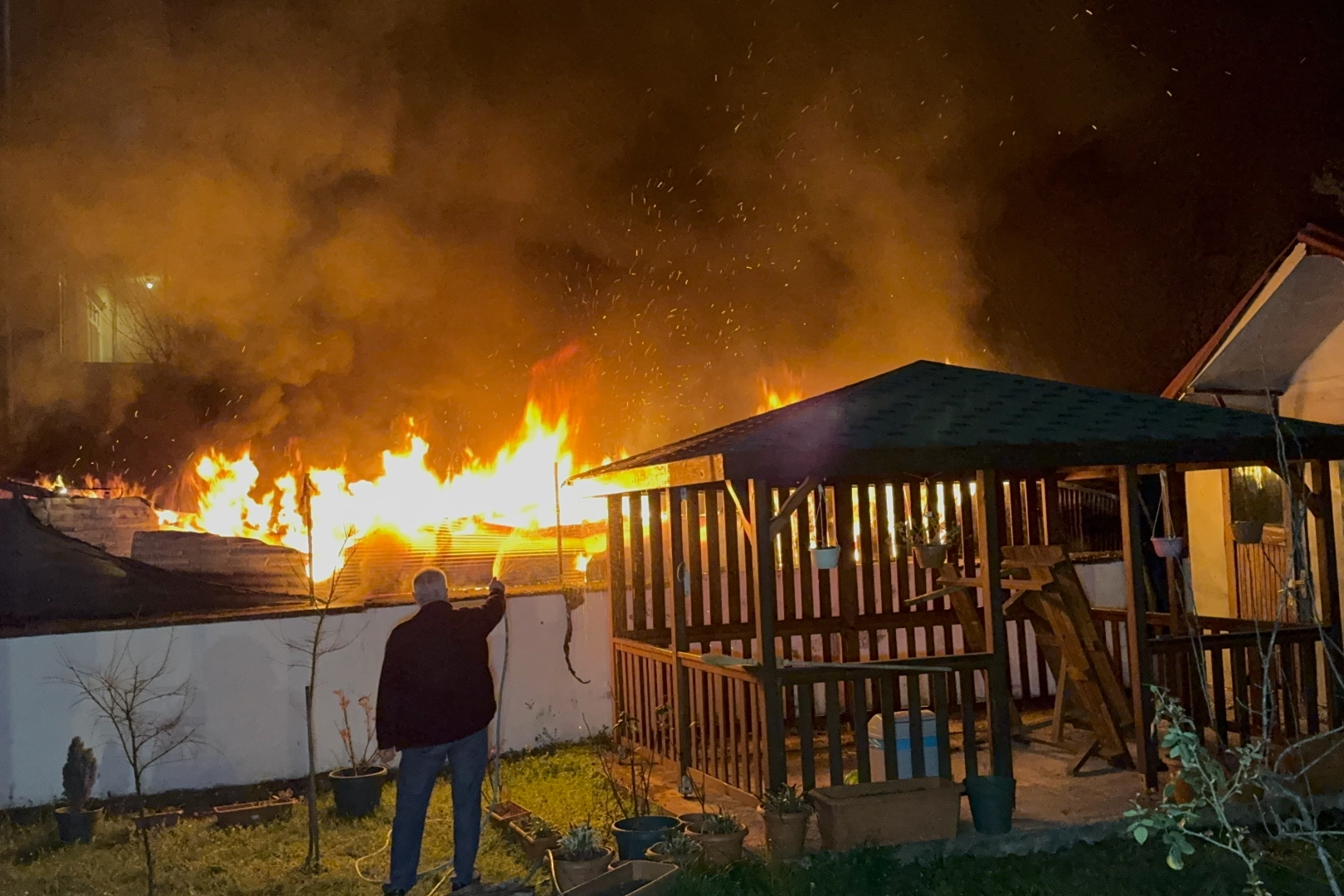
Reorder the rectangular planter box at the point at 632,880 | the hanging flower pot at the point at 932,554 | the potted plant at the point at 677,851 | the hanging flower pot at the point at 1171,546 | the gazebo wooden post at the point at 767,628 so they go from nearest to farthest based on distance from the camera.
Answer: the rectangular planter box at the point at 632,880 → the potted plant at the point at 677,851 → the gazebo wooden post at the point at 767,628 → the hanging flower pot at the point at 1171,546 → the hanging flower pot at the point at 932,554

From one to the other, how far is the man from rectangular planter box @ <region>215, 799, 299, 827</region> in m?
2.55

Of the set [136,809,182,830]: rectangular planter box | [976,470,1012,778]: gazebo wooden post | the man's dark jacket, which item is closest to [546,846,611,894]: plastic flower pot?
the man's dark jacket

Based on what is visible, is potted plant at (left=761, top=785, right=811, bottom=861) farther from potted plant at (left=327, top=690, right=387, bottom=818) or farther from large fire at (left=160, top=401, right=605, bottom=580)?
large fire at (left=160, top=401, right=605, bottom=580)

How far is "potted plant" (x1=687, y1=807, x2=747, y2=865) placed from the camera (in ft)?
18.8

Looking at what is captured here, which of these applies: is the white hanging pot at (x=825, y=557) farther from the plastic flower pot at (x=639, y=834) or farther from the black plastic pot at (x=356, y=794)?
the black plastic pot at (x=356, y=794)

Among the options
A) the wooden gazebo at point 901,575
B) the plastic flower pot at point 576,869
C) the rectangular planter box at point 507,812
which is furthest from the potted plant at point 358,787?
the plastic flower pot at point 576,869

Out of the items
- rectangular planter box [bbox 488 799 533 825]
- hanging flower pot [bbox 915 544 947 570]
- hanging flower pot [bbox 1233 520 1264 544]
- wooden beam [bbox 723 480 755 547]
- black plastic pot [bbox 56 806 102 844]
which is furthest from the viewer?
hanging flower pot [bbox 915 544 947 570]

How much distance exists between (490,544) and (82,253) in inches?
525

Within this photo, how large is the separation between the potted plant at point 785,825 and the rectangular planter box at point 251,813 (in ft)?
13.8

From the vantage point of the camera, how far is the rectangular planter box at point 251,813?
7.87 meters

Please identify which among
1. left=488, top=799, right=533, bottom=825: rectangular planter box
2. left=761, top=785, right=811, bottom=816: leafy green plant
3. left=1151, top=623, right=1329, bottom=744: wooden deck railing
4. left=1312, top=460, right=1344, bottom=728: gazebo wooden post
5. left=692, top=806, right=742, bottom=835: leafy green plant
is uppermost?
left=1312, top=460, right=1344, bottom=728: gazebo wooden post

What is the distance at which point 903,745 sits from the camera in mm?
6840

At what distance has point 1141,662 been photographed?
6.76 metres

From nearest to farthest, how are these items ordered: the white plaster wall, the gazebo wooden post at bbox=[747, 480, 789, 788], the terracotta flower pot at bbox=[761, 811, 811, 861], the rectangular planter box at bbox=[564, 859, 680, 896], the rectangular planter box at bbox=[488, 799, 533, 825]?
the rectangular planter box at bbox=[564, 859, 680, 896]
the terracotta flower pot at bbox=[761, 811, 811, 861]
the gazebo wooden post at bbox=[747, 480, 789, 788]
the rectangular planter box at bbox=[488, 799, 533, 825]
the white plaster wall
